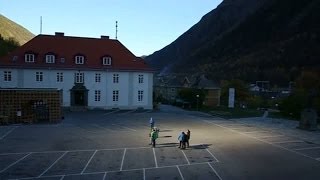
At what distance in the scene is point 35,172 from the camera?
21.4 metres

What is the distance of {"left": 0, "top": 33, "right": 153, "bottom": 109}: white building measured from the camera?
186 ft

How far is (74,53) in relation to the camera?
197 ft

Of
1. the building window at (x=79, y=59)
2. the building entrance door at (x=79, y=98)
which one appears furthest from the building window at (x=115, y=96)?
the building window at (x=79, y=59)

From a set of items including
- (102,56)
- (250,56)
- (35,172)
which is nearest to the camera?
(35,172)

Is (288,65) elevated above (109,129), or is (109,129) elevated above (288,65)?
(288,65)

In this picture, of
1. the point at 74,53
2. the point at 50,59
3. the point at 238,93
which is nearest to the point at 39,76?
the point at 50,59

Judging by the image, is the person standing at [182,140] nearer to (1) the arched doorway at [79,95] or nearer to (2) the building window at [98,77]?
(1) the arched doorway at [79,95]

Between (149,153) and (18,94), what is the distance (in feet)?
65.2

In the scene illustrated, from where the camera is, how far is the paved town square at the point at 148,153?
21.9 metres

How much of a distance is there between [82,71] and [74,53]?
129 inches

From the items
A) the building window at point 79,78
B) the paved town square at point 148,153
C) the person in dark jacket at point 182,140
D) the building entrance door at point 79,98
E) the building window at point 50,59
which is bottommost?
the paved town square at point 148,153

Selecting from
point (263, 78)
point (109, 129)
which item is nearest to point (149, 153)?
point (109, 129)

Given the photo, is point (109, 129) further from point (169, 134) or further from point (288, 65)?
point (288, 65)

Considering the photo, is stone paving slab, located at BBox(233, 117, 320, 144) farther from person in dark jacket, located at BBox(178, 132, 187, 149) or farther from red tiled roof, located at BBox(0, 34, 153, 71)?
red tiled roof, located at BBox(0, 34, 153, 71)
